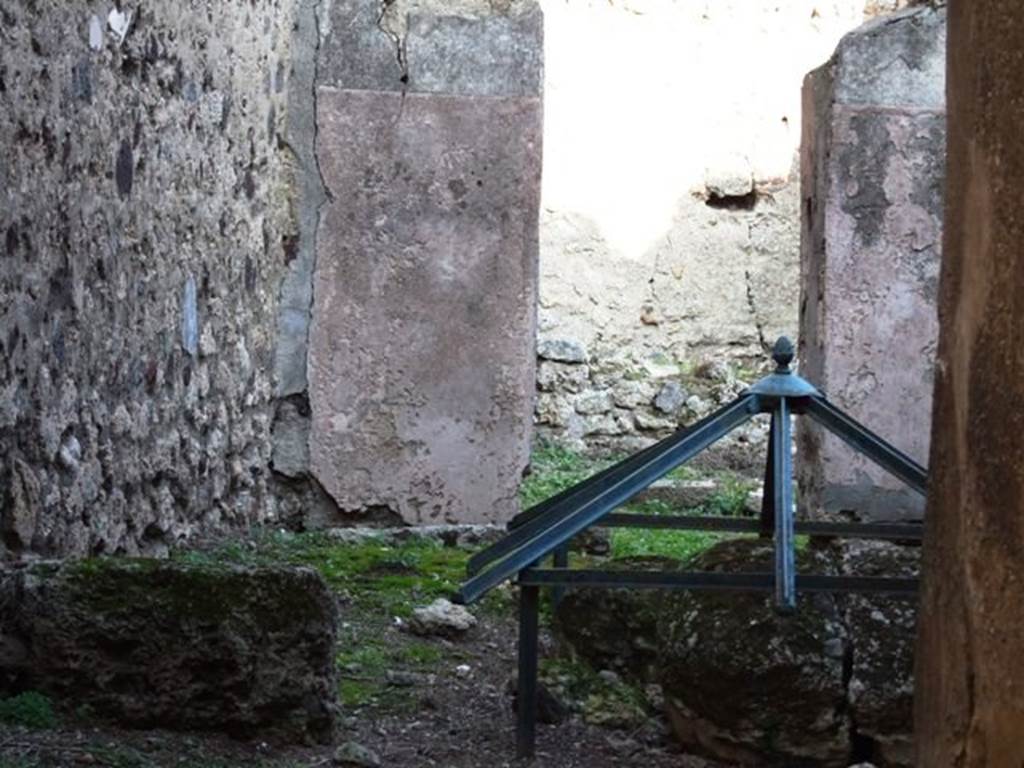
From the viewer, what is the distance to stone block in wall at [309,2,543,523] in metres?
Answer: 6.52

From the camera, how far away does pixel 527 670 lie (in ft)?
12.1

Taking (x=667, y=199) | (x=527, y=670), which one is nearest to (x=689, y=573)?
(x=527, y=670)

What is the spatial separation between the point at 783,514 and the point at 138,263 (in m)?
2.11

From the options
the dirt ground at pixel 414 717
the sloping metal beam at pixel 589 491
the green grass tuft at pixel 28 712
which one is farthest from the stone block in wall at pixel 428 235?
the green grass tuft at pixel 28 712

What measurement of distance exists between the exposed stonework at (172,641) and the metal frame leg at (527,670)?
1.21ft

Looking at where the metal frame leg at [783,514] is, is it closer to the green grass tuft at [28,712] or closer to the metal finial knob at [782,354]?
the metal finial knob at [782,354]

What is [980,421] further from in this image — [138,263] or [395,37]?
[395,37]

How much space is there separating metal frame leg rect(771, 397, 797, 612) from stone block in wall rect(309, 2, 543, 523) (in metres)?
2.82

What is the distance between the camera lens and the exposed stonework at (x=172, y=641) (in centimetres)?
341

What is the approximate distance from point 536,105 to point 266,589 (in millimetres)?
3360

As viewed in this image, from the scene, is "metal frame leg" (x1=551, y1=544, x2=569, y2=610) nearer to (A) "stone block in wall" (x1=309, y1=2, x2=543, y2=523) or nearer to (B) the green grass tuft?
(B) the green grass tuft

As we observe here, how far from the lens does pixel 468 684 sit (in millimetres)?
4418

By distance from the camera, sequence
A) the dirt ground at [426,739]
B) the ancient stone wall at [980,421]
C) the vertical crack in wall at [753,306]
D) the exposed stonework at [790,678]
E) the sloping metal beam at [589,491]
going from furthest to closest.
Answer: the vertical crack in wall at [753,306]
the sloping metal beam at [589,491]
the exposed stonework at [790,678]
the dirt ground at [426,739]
the ancient stone wall at [980,421]

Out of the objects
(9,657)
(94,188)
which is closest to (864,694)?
(9,657)
